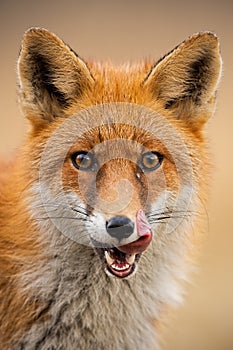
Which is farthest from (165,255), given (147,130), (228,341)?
(228,341)

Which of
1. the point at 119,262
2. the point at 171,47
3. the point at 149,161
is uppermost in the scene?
the point at 171,47

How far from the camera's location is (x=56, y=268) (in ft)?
12.5

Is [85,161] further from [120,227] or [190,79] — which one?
[190,79]

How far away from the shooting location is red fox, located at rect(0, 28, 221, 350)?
361 cm

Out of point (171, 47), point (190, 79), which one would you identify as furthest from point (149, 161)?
point (171, 47)

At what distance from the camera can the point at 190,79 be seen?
392 centimetres

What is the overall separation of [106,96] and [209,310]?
3247 mm

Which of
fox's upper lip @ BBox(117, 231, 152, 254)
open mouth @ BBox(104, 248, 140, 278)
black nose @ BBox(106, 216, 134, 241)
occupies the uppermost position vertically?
black nose @ BBox(106, 216, 134, 241)

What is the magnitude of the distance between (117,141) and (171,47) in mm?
4581

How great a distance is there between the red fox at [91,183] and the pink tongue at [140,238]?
9 centimetres

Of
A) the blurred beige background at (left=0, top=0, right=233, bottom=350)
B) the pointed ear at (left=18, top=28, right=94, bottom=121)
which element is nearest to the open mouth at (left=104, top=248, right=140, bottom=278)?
the pointed ear at (left=18, top=28, right=94, bottom=121)

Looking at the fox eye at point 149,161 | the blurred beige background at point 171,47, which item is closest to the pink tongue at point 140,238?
the fox eye at point 149,161

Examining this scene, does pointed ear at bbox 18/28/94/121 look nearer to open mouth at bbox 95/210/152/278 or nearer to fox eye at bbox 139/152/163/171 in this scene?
fox eye at bbox 139/152/163/171

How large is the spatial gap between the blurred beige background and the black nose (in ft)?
9.91
